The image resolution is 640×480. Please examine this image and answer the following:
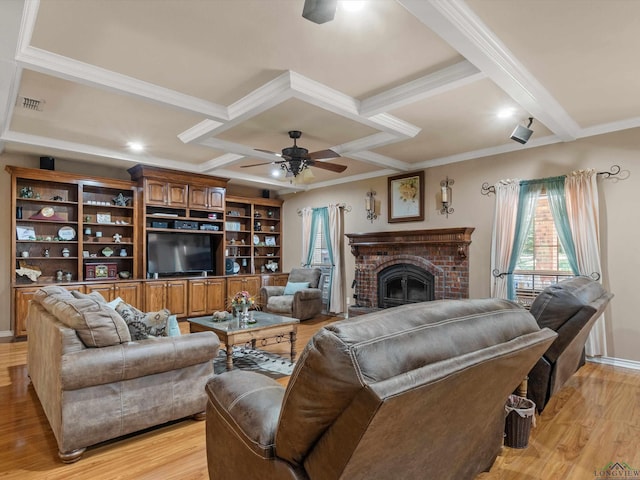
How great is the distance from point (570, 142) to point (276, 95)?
362 centimetres

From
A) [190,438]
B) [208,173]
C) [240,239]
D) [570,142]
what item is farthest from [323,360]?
[240,239]

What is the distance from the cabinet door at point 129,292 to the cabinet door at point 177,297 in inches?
17.8

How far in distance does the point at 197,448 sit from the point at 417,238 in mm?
4280

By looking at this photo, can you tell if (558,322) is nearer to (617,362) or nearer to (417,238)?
(617,362)

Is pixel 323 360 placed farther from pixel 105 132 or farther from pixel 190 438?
pixel 105 132

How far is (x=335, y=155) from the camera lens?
412cm

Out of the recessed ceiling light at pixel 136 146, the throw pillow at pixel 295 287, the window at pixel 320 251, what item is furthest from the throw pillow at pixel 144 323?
the window at pixel 320 251

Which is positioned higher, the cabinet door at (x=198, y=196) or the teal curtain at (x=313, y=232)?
the cabinet door at (x=198, y=196)

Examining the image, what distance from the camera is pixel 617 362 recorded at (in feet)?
13.5

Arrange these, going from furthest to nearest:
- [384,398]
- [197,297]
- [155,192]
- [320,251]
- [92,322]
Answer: [320,251]
[197,297]
[155,192]
[92,322]
[384,398]

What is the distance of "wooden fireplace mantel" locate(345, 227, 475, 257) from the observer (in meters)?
5.30

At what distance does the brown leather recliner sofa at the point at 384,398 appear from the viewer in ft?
3.08

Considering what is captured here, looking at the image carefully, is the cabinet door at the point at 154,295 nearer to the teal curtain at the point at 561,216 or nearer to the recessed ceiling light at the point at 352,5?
the recessed ceiling light at the point at 352,5

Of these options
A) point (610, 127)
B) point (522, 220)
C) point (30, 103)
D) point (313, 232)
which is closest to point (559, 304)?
point (522, 220)
